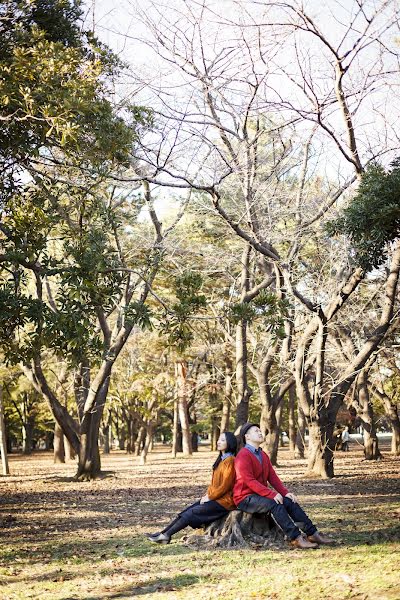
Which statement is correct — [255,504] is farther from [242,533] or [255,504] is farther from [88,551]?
[88,551]

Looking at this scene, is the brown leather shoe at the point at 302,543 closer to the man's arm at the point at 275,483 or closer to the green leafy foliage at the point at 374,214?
the man's arm at the point at 275,483

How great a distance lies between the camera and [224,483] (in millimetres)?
7379

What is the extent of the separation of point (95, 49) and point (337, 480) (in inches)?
457

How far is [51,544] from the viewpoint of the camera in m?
8.19

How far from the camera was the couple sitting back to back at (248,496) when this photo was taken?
6980mm

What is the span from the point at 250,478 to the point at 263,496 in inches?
8.7

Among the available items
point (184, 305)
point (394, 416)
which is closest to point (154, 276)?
point (184, 305)

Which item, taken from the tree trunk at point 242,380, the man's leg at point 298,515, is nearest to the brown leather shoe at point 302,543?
the man's leg at point 298,515

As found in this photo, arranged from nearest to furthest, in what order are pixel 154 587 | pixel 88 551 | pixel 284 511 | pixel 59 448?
1. pixel 154 587
2. pixel 284 511
3. pixel 88 551
4. pixel 59 448

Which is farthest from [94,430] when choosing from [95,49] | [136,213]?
[95,49]

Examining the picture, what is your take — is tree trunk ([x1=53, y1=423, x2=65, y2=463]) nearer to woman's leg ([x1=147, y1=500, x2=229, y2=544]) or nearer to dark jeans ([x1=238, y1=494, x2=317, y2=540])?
woman's leg ([x1=147, y1=500, x2=229, y2=544])

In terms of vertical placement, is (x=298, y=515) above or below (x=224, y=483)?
below

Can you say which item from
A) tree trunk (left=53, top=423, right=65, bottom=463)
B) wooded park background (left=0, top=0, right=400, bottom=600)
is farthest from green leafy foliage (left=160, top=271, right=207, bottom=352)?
tree trunk (left=53, top=423, right=65, bottom=463)

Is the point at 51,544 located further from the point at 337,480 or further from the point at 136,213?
the point at 136,213
